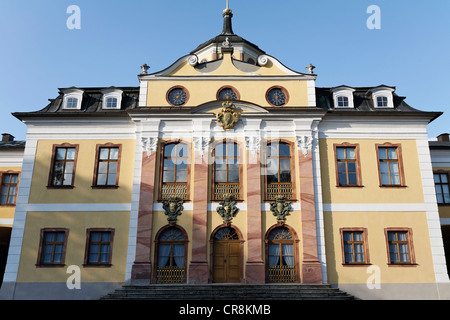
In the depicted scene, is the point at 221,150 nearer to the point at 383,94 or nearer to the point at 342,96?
the point at 342,96

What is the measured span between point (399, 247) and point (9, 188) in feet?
69.7

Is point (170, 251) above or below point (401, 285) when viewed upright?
above

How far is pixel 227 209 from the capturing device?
20359mm

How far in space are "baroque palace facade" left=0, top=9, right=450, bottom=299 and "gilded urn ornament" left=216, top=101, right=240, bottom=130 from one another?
7cm

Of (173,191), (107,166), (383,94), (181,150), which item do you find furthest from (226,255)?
(383,94)

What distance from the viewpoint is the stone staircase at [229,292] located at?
1773cm

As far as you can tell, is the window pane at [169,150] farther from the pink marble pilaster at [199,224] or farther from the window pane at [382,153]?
the window pane at [382,153]

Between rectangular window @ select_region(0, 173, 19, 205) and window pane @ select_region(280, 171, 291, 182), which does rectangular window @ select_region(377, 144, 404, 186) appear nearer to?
window pane @ select_region(280, 171, 291, 182)

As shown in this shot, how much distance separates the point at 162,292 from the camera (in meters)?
18.1

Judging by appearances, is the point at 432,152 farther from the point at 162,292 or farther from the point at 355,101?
the point at 162,292
